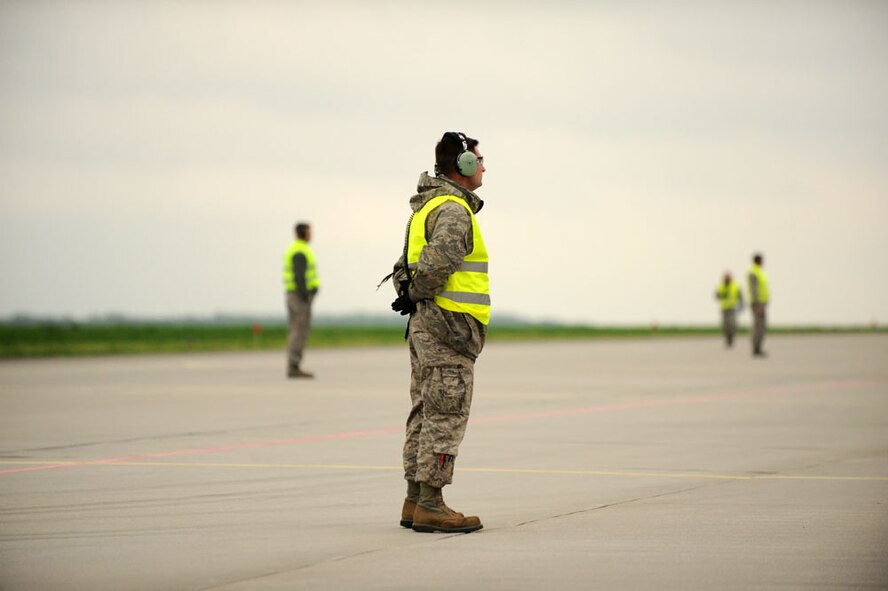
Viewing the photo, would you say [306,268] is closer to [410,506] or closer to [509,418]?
[509,418]

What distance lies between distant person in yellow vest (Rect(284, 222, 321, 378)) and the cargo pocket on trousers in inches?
600

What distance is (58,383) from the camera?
75.2ft

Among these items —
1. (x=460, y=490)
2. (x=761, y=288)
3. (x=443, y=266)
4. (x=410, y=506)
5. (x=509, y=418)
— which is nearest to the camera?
(x=443, y=266)

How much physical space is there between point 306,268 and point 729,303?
21.1 metres

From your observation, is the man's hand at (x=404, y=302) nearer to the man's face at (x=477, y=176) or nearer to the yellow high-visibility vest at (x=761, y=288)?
the man's face at (x=477, y=176)

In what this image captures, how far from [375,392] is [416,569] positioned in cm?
1369

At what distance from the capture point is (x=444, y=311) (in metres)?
8.27

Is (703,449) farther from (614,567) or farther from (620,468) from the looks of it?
(614,567)

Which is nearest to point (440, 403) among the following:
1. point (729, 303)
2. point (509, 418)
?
point (509, 418)

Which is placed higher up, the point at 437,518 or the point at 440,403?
the point at 440,403

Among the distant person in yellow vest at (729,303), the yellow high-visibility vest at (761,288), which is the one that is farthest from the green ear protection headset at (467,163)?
the distant person in yellow vest at (729,303)

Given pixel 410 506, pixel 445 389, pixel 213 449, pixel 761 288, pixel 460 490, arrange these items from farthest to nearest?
pixel 761 288 < pixel 213 449 < pixel 460 490 < pixel 410 506 < pixel 445 389

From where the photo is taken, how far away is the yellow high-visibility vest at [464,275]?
8.29 m

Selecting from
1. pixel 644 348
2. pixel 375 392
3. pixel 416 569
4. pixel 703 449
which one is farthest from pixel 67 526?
pixel 644 348
